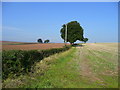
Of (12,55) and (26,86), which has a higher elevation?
(12,55)

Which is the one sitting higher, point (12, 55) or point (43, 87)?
point (12, 55)

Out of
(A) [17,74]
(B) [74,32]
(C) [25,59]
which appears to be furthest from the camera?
(B) [74,32]

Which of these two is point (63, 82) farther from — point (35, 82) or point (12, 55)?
point (12, 55)

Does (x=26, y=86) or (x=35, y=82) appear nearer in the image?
(x=26, y=86)

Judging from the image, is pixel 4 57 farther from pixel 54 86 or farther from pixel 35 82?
pixel 54 86

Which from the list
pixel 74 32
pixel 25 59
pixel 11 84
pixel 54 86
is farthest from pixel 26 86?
pixel 74 32

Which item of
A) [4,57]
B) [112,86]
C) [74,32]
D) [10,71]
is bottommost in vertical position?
[112,86]

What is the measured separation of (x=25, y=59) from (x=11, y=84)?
120 inches

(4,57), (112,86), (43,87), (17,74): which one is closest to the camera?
(43,87)

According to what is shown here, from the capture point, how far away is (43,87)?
650 cm

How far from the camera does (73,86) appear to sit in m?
6.80

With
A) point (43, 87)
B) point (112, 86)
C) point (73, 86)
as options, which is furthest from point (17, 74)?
point (112, 86)

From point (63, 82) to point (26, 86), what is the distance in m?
1.75

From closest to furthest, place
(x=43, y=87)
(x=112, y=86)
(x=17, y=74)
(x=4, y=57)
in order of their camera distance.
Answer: (x=43, y=87)
(x=112, y=86)
(x=4, y=57)
(x=17, y=74)
